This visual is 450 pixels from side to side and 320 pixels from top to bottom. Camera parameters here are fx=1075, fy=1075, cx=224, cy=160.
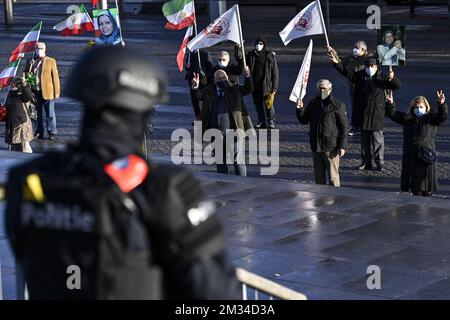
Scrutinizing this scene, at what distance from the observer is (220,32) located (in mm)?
15008

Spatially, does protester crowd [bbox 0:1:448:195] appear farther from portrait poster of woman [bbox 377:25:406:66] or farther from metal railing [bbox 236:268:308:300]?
metal railing [bbox 236:268:308:300]

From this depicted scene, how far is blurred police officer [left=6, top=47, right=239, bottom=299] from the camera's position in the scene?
2.78m

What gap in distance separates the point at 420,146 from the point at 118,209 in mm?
9244

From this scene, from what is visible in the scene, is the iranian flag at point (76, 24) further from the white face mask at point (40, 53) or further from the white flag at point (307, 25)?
the white flag at point (307, 25)

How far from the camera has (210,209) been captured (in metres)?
2.87

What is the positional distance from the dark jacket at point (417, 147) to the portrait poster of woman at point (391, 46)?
6.95ft

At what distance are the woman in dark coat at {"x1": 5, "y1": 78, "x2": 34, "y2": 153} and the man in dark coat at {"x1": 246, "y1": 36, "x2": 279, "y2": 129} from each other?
3679mm

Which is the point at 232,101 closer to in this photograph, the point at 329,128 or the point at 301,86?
the point at 301,86

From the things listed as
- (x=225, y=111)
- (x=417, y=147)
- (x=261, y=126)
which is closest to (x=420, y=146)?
(x=417, y=147)

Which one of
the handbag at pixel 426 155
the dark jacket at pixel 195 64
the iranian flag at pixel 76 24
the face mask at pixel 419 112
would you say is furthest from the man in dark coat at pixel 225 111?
the dark jacket at pixel 195 64

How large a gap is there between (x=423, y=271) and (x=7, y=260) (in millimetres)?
3260

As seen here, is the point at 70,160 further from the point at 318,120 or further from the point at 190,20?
the point at 190,20

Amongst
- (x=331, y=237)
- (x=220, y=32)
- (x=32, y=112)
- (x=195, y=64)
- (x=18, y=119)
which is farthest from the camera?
(x=195, y=64)
